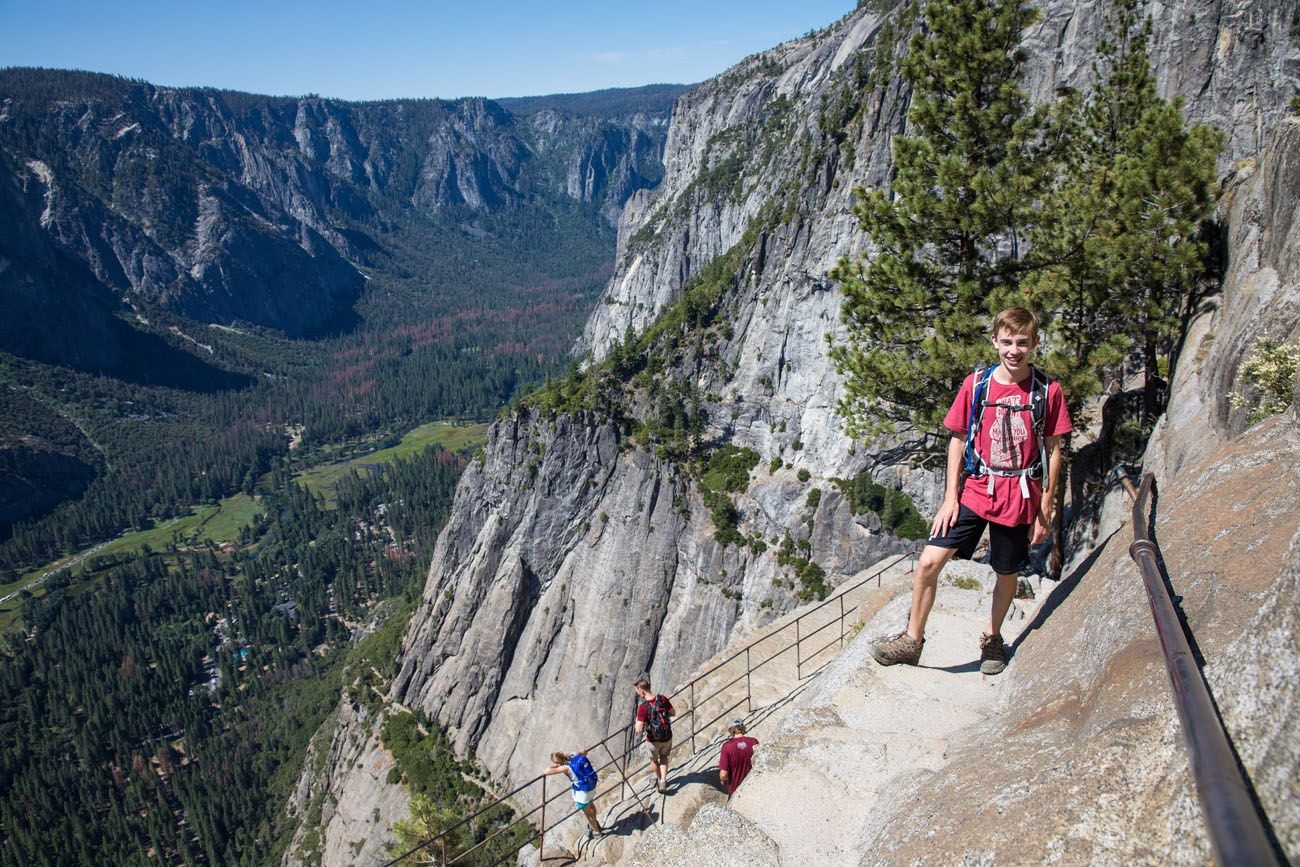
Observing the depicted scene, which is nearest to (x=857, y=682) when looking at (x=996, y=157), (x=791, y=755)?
(x=791, y=755)

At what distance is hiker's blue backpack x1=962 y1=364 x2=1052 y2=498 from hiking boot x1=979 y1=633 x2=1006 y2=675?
242 cm

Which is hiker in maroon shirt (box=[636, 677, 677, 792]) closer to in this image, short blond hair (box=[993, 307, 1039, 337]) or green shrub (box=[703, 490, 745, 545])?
short blond hair (box=[993, 307, 1039, 337])

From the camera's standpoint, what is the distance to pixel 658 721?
11.8 metres

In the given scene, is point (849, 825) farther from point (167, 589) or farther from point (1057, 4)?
point (167, 589)

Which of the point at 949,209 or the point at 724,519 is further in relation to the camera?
the point at 724,519

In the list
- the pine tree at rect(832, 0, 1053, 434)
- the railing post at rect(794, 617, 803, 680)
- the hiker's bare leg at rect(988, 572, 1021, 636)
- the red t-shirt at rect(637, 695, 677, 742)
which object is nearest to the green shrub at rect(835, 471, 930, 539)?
the railing post at rect(794, 617, 803, 680)

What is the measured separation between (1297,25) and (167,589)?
16486 centimetres

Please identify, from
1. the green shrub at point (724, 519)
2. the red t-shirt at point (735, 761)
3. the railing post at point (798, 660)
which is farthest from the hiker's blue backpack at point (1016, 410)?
A: the green shrub at point (724, 519)

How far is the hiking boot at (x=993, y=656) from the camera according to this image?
30.2 ft

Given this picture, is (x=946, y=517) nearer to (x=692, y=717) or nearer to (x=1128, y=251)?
(x=692, y=717)

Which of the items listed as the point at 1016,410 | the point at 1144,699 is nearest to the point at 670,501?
the point at 1016,410

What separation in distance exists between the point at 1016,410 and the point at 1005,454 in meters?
0.47

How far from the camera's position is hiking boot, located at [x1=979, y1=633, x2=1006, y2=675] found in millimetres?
9195

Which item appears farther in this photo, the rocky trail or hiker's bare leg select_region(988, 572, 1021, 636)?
hiker's bare leg select_region(988, 572, 1021, 636)
